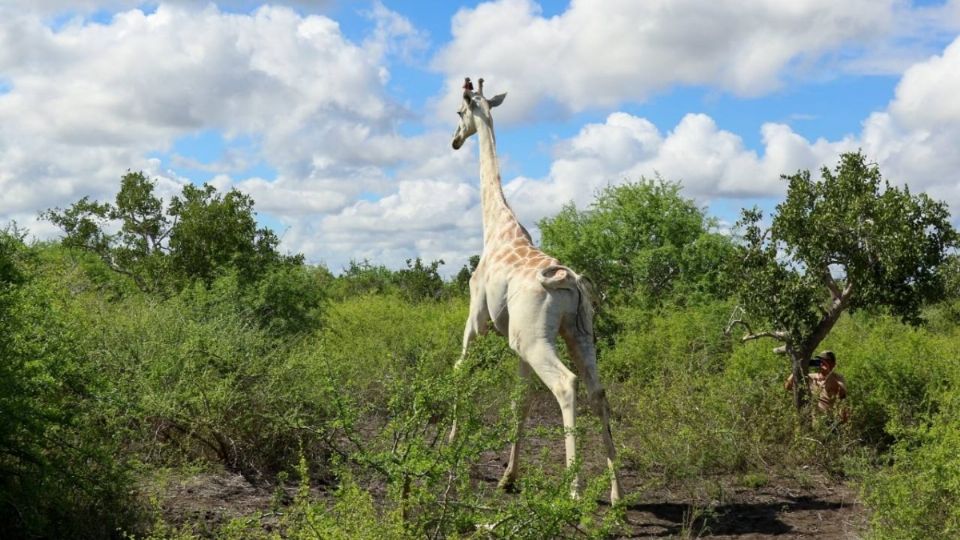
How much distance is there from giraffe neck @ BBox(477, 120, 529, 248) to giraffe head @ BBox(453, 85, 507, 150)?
74 millimetres

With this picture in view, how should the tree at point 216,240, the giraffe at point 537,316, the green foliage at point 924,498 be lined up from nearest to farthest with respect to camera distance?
the green foliage at point 924,498
the giraffe at point 537,316
the tree at point 216,240

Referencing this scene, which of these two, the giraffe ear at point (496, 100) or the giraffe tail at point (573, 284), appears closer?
the giraffe tail at point (573, 284)

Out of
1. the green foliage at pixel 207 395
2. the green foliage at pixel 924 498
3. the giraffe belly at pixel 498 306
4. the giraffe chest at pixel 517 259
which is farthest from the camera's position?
the giraffe belly at pixel 498 306

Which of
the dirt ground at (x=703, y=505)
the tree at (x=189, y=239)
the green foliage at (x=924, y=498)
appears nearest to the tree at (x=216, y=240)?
the tree at (x=189, y=239)

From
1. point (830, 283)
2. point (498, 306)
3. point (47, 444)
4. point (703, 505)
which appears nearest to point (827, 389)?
point (830, 283)

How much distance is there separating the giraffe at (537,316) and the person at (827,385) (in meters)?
3.04

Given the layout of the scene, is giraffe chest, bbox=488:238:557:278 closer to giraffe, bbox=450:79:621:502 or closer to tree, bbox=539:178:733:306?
giraffe, bbox=450:79:621:502

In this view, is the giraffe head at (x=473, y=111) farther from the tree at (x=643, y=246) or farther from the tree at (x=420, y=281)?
the tree at (x=420, y=281)

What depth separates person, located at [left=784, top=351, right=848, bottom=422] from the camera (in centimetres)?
958

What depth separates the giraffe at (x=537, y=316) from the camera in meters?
7.08

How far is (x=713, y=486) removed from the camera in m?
8.09

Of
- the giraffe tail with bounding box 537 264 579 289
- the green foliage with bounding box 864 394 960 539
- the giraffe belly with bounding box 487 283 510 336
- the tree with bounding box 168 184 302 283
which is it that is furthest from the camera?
the tree with bounding box 168 184 302 283

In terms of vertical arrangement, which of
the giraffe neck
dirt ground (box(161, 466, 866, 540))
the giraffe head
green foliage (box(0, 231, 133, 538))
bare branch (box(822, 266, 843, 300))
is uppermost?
the giraffe head

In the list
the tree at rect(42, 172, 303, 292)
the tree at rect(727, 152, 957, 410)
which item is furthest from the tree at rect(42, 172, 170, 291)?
the tree at rect(727, 152, 957, 410)
